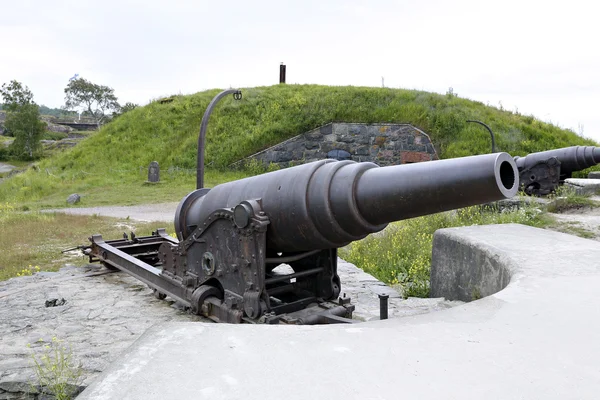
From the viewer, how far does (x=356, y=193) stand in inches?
119

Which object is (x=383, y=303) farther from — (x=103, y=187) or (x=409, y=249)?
(x=103, y=187)

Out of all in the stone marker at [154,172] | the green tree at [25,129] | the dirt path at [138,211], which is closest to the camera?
the dirt path at [138,211]

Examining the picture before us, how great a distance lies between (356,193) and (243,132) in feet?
57.3

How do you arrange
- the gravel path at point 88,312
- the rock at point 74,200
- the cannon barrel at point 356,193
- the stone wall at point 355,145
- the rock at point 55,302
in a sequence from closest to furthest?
the cannon barrel at point 356,193 → the gravel path at point 88,312 → the rock at point 55,302 → the rock at point 74,200 → the stone wall at point 355,145

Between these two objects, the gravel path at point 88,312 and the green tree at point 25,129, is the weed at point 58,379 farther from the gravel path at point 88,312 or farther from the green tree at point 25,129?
the green tree at point 25,129

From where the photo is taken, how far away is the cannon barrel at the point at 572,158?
9953 millimetres

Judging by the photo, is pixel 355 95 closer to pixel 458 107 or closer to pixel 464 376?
pixel 458 107

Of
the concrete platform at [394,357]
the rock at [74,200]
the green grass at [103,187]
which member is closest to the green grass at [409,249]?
the concrete platform at [394,357]

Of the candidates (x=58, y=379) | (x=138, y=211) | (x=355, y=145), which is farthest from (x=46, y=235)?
(x=355, y=145)

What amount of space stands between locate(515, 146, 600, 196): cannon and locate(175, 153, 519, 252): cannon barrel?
7767 mm

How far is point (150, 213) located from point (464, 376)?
35.8 ft

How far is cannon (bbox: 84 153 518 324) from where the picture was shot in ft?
8.61

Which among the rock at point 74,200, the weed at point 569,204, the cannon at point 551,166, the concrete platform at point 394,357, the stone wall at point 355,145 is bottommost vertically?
the rock at point 74,200

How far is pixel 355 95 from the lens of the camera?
2059 cm
